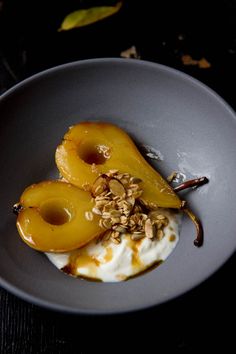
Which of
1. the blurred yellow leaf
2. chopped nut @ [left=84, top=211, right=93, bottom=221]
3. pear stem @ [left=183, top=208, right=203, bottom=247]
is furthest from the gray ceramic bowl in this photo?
the blurred yellow leaf

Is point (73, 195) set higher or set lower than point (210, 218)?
higher

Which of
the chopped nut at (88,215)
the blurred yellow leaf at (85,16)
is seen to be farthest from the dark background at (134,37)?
the chopped nut at (88,215)

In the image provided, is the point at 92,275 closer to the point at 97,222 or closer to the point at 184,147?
the point at 97,222

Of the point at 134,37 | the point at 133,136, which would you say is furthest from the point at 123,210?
the point at 134,37

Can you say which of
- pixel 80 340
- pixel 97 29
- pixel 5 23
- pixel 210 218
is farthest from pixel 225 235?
pixel 5 23

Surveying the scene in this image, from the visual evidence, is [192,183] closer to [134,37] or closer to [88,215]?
[88,215]

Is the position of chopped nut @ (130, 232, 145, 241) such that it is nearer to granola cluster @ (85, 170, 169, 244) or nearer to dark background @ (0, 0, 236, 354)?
granola cluster @ (85, 170, 169, 244)
